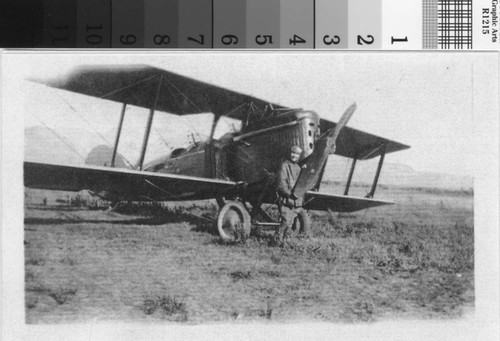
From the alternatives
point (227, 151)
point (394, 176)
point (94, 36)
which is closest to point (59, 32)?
point (94, 36)

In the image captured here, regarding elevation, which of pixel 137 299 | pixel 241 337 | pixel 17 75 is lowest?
pixel 241 337

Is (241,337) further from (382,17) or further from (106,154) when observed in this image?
(382,17)

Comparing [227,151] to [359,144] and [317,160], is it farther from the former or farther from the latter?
[359,144]

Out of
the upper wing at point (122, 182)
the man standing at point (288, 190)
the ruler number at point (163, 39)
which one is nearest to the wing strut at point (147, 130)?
the upper wing at point (122, 182)

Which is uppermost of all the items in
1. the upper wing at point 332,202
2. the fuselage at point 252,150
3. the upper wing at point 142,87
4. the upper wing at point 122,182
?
the upper wing at point 142,87

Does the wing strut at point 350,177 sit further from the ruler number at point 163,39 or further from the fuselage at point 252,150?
the ruler number at point 163,39

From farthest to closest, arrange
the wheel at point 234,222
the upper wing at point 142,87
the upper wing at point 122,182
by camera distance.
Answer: the wheel at point 234,222, the upper wing at point 142,87, the upper wing at point 122,182

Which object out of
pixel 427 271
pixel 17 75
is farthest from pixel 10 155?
pixel 427 271
